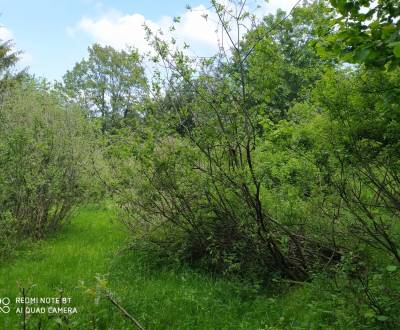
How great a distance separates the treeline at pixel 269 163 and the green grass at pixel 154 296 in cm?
30

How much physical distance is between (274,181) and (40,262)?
172 inches

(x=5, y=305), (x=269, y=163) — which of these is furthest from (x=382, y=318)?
(x=5, y=305)

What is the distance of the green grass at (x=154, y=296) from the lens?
13.8 feet

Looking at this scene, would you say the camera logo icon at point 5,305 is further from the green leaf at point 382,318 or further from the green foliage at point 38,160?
the green leaf at point 382,318

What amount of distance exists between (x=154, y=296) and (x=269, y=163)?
2372mm

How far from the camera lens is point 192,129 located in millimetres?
5348

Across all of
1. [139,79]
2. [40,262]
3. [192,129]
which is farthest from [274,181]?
Result: [40,262]

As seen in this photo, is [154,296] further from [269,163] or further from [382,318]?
[382,318]

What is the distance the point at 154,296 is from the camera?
5098 mm

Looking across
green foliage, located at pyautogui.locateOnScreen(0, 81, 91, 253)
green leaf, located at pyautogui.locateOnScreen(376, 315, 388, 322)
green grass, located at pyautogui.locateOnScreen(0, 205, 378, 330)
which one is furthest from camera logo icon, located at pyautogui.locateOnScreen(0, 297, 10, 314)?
green leaf, located at pyautogui.locateOnScreen(376, 315, 388, 322)

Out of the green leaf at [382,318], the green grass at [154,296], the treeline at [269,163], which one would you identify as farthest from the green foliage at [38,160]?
the green leaf at [382,318]

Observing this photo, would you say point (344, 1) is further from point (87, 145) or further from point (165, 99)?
point (87, 145)

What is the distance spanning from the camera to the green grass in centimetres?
421

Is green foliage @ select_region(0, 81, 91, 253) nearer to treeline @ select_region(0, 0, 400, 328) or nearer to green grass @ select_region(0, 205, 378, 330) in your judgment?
treeline @ select_region(0, 0, 400, 328)
